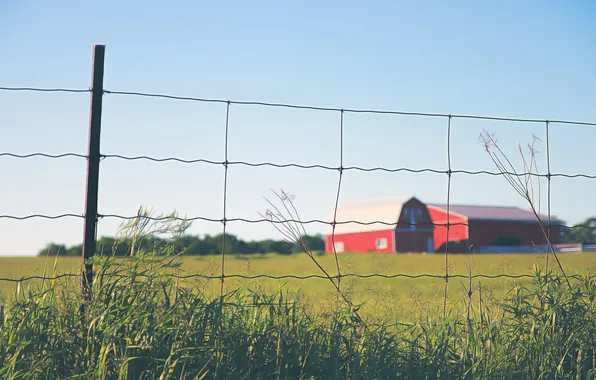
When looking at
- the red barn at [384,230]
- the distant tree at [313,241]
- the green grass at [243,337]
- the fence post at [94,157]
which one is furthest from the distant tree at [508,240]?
the fence post at [94,157]

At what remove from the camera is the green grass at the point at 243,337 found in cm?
308

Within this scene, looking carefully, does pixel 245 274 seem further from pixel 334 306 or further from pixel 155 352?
pixel 155 352

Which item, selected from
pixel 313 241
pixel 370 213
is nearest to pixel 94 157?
pixel 313 241

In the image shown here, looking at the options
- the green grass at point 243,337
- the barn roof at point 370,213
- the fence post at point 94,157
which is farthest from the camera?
the barn roof at point 370,213

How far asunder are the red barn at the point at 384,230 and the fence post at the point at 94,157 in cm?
4523

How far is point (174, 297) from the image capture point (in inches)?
134

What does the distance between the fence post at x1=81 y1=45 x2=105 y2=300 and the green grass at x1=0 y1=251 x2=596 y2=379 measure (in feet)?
0.97

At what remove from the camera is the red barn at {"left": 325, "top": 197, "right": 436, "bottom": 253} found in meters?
51.0

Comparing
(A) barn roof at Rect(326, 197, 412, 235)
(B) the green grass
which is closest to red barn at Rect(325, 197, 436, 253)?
(A) barn roof at Rect(326, 197, 412, 235)

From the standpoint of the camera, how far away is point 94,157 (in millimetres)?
3818

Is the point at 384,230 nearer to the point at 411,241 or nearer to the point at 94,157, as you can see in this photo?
the point at 411,241

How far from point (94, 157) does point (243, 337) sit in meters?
1.34

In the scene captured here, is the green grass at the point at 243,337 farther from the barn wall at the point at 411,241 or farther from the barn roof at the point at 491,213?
the barn roof at the point at 491,213

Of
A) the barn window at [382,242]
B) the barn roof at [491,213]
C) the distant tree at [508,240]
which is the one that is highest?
the barn roof at [491,213]
